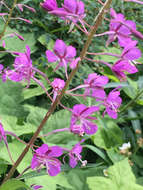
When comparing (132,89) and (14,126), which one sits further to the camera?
(132,89)

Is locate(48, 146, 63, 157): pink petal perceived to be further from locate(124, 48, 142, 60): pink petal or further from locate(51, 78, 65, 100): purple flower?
locate(124, 48, 142, 60): pink petal

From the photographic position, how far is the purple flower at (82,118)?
1016 mm

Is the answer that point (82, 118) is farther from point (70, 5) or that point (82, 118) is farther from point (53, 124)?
point (53, 124)

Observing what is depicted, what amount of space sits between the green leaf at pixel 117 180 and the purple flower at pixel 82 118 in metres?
0.61

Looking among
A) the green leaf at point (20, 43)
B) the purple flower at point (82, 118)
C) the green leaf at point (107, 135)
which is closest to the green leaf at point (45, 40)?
the green leaf at point (20, 43)

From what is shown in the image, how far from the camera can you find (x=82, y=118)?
105 centimetres

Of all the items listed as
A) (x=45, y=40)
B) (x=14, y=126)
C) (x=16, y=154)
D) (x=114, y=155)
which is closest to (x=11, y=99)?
(x=14, y=126)

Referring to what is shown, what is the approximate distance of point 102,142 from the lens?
2.09m

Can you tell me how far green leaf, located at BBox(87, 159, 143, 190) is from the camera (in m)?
1.58

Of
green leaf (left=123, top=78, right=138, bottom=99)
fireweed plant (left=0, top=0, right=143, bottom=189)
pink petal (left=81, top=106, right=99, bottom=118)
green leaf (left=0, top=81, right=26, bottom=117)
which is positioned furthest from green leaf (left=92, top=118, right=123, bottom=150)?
pink petal (left=81, top=106, right=99, bottom=118)

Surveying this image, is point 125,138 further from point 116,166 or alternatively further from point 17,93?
point 17,93

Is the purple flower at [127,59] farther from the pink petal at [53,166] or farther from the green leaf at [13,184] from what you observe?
the green leaf at [13,184]

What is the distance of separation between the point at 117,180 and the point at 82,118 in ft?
2.63

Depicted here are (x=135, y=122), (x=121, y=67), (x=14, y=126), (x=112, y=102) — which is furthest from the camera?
(x=135, y=122)
